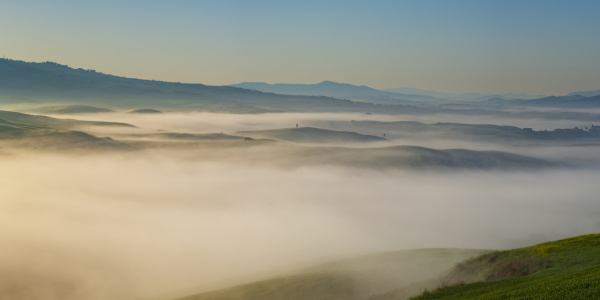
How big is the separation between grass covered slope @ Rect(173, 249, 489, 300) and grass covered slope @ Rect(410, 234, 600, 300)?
Result: 791 cm

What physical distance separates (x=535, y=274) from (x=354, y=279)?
27957 mm

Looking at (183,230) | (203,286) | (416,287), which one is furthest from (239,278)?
(183,230)

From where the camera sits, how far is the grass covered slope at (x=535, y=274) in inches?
1314

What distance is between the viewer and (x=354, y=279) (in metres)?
71.4

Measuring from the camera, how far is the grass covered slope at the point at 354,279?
221ft

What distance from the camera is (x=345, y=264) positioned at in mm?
82375

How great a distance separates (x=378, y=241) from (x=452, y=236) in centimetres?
2587

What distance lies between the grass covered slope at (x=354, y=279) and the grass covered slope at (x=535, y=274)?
311 inches

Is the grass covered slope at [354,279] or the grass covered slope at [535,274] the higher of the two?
the grass covered slope at [535,274]

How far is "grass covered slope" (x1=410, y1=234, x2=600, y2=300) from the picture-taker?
109 ft

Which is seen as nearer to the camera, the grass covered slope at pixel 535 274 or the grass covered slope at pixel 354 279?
the grass covered slope at pixel 535 274

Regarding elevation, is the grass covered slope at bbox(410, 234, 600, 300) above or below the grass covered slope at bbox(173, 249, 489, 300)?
above

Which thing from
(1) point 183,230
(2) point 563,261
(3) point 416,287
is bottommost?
(1) point 183,230

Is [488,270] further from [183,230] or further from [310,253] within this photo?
[183,230]
